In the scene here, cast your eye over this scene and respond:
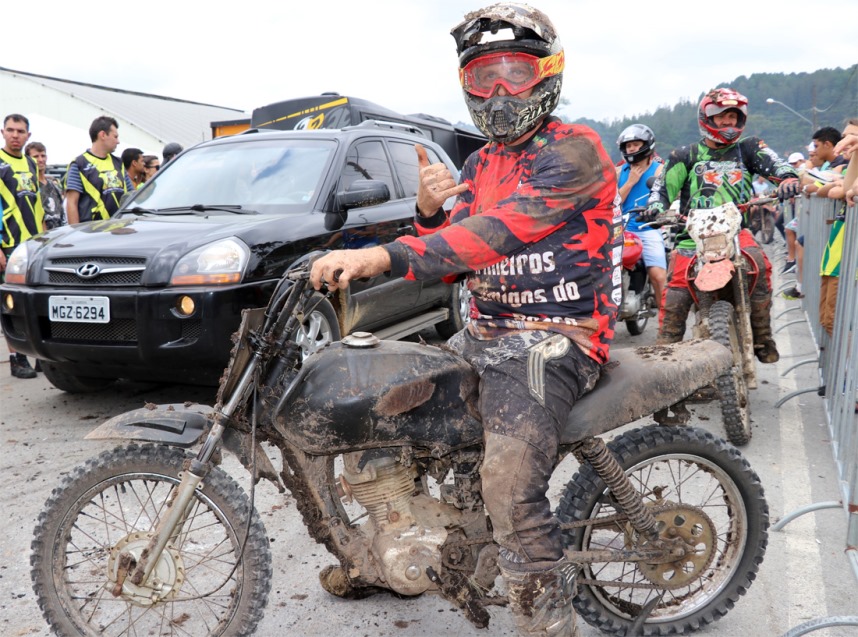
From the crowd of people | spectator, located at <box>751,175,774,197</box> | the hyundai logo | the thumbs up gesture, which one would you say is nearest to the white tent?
spectator, located at <box>751,175,774,197</box>

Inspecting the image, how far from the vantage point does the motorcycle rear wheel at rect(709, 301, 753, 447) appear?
4.93 m

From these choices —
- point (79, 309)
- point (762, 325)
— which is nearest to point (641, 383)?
point (762, 325)

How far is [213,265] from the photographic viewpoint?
16.4 ft

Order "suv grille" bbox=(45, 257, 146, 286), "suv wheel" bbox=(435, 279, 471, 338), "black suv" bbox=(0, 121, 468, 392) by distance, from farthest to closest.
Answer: "suv wheel" bbox=(435, 279, 471, 338) < "suv grille" bbox=(45, 257, 146, 286) < "black suv" bbox=(0, 121, 468, 392)

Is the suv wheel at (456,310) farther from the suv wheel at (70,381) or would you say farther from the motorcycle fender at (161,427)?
the motorcycle fender at (161,427)

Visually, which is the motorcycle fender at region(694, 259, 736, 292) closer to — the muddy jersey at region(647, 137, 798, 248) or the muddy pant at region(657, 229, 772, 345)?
the muddy pant at region(657, 229, 772, 345)

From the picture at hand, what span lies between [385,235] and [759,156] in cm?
294

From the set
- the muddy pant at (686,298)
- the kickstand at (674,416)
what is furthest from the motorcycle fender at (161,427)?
the muddy pant at (686,298)

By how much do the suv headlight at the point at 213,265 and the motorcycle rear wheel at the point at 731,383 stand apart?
3060 mm

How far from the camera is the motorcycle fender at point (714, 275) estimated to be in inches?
202

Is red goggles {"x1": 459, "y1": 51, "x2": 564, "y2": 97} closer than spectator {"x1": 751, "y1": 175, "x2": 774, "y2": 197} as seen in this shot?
Yes

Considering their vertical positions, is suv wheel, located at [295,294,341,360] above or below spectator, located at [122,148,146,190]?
below

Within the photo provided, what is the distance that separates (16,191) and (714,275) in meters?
6.43

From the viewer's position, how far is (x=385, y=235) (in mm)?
6566
